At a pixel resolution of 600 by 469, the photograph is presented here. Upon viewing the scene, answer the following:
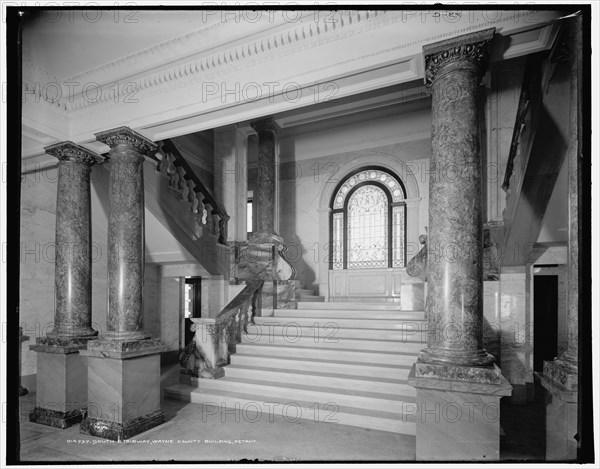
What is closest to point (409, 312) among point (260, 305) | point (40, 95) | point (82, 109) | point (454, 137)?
point (260, 305)

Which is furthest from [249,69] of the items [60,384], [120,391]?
[60,384]

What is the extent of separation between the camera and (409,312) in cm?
677

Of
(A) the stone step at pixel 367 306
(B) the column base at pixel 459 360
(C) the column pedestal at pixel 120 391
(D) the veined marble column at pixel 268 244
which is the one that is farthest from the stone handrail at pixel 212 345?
(B) the column base at pixel 459 360

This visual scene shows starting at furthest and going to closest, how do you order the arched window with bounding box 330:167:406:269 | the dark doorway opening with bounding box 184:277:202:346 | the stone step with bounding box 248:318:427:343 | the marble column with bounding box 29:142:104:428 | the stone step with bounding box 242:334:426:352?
the dark doorway opening with bounding box 184:277:202:346 → the arched window with bounding box 330:167:406:269 → the stone step with bounding box 248:318:427:343 → the stone step with bounding box 242:334:426:352 → the marble column with bounding box 29:142:104:428

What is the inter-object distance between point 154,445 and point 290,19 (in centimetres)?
495

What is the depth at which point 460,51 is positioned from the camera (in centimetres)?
380

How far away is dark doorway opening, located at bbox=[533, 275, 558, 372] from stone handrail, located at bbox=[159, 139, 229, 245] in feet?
25.8

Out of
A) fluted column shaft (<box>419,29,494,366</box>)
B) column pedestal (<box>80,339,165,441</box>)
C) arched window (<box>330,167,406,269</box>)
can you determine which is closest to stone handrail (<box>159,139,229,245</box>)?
arched window (<box>330,167,406,269</box>)

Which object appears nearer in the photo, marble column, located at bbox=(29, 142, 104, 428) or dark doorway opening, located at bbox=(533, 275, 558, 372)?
marble column, located at bbox=(29, 142, 104, 428)

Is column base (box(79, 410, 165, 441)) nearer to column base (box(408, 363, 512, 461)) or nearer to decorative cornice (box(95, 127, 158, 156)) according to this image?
column base (box(408, 363, 512, 461))

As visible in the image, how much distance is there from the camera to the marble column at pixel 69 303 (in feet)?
17.9

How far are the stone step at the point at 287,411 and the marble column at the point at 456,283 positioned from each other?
1.10 metres

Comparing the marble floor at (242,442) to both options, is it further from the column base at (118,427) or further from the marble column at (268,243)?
the marble column at (268,243)

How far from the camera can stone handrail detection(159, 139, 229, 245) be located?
8047 millimetres
